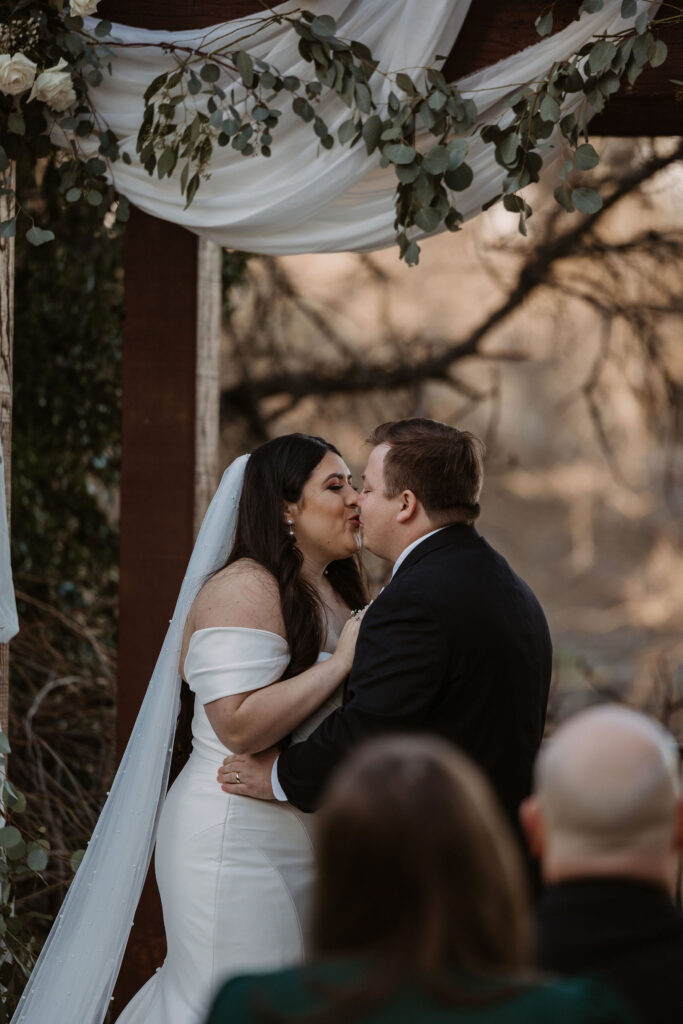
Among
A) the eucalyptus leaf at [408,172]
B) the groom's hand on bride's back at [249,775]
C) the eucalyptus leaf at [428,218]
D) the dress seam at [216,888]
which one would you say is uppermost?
the eucalyptus leaf at [408,172]

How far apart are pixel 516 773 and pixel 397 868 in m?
1.55

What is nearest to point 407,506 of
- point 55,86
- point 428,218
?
point 428,218

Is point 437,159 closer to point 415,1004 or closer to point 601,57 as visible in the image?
point 601,57

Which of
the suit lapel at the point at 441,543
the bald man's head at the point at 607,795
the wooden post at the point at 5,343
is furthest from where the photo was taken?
the wooden post at the point at 5,343

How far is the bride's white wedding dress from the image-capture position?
2.86 m

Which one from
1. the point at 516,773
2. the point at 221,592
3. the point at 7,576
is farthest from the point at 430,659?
the point at 7,576

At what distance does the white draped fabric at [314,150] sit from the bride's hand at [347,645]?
1128 millimetres

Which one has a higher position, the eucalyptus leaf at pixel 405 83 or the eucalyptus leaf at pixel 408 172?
the eucalyptus leaf at pixel 405 83

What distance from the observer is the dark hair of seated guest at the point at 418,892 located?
1.15 meters

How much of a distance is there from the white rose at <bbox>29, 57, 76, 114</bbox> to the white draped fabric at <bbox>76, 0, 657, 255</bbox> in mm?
148

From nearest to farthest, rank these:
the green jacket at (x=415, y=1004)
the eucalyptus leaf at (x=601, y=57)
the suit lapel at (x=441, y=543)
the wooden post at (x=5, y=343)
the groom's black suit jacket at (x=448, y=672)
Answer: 1. the green jacket at (x=415, y=1004)
2. the groom's black suit jacket at (x=448, y=672)
3. the suit lapel at (x=441, y=543)
4. the eucalyptus leaf at (x=601, y=57)
5. the wooden post at (x=5, y=343)

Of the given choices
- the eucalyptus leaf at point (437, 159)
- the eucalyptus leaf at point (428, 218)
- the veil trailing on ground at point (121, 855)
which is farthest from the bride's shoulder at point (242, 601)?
the eucalyptus leaf at point (437, 159)

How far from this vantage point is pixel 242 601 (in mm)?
2904

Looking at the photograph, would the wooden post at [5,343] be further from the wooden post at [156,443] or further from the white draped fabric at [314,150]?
the wooden post at [156,443]
